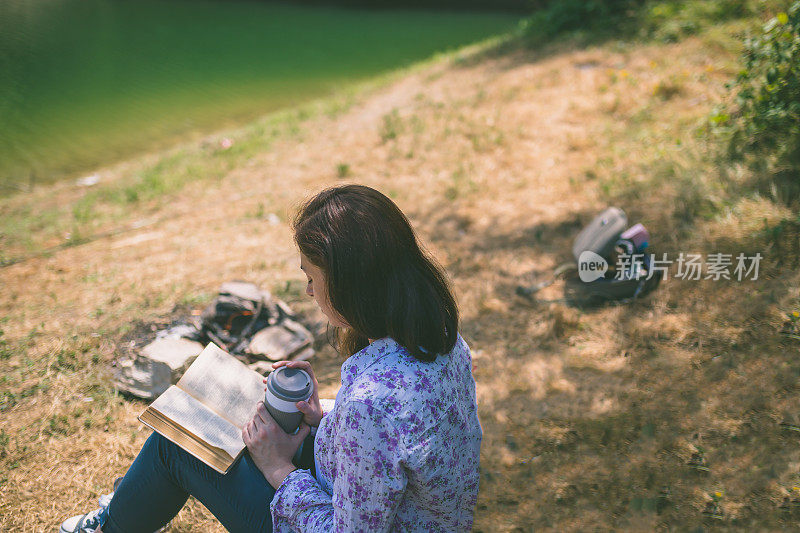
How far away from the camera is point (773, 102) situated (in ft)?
13.3

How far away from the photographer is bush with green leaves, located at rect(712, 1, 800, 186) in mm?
3865

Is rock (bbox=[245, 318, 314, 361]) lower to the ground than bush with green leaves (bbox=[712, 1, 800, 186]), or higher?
lower

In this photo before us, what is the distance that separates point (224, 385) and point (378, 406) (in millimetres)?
865

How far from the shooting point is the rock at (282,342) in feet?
10.7

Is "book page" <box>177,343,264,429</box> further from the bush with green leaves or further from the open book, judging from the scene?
the bush with green leaves

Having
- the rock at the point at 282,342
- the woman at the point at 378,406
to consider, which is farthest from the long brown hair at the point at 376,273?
the rock at the point at 282,342

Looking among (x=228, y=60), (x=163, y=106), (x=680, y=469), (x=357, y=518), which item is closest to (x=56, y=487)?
(x=357, y=518)

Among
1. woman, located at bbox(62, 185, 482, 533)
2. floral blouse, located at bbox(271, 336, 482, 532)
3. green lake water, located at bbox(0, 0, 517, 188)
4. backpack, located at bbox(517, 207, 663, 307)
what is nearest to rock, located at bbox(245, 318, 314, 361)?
backpack, located at bbox(517, 207, 663, 307)

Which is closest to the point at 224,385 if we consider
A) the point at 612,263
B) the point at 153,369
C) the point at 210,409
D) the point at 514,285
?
the point at 210,409

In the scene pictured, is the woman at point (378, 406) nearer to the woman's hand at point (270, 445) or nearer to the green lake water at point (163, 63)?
the woman's hand at point (270, 445)

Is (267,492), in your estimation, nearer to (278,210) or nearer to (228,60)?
(278,210)

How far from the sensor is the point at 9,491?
2562 mm

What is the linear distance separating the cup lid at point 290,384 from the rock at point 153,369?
145 centimetres

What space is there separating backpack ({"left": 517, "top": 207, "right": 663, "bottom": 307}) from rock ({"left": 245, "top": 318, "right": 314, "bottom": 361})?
4.63ft
